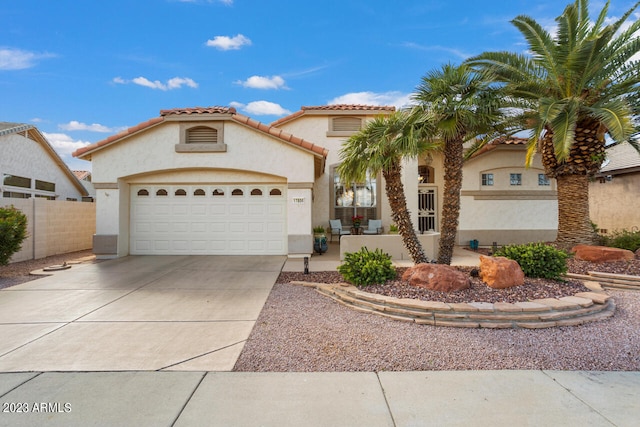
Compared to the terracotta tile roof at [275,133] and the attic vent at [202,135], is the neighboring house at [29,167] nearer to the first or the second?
the attic vent at [202,135]

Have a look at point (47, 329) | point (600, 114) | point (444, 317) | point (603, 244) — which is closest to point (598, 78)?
point (600, 114)

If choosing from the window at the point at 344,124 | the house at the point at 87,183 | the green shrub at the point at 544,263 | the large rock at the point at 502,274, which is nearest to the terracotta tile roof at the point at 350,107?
the window at the point at 344,124

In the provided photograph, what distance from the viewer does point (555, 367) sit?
3.69 m

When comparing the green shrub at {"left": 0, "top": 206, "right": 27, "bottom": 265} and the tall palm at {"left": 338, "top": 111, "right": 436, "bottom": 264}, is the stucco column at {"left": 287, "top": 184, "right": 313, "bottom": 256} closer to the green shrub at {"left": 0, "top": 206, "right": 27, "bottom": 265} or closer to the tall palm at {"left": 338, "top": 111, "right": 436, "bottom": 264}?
the tall palm at {"left": 338, "top": 111, "right": 436, "bottom": 264}

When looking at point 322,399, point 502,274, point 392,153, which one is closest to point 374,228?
point 392,153

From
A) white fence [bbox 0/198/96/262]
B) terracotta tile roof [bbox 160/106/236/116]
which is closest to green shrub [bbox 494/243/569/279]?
terracotta tile roof [bbox 160/106/236/116]

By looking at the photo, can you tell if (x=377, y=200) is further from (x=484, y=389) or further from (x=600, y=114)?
(x=484, y=389)

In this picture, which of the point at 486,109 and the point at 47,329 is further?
the point at 486,109

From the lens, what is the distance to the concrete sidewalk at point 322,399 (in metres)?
2.78

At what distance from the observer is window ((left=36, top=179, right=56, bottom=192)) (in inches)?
669

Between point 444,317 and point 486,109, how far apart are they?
14.4ft

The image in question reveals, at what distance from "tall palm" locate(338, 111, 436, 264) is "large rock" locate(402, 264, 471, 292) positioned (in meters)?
1.25

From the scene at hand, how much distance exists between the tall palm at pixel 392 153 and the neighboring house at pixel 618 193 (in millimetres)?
12385

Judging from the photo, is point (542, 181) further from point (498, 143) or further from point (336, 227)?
point (336, 227)
